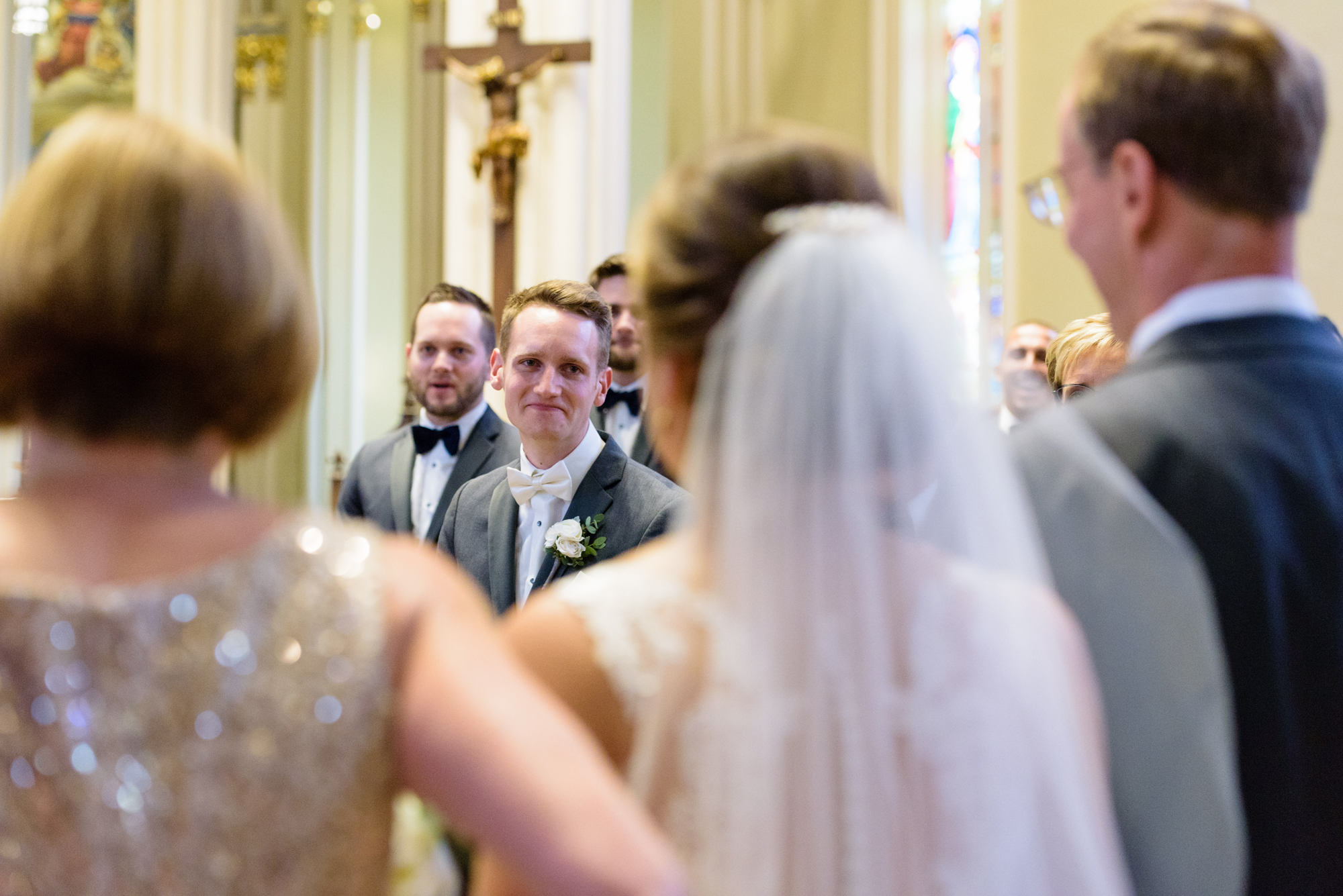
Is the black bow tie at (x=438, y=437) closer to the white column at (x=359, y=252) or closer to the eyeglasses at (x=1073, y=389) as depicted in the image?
the eyeglasses at (x=1073, y=389)

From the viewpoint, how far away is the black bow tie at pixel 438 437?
600cm

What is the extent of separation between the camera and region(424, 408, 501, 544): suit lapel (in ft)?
18.6

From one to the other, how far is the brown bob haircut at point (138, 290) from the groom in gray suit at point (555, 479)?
2.65 m

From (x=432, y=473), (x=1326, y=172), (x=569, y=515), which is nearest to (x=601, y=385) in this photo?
(x=569, y=515)

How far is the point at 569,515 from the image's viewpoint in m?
4.20

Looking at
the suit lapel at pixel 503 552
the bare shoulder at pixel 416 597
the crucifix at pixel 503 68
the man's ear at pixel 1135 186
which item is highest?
the crucifix at pixel 503 68

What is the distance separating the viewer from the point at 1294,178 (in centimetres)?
195

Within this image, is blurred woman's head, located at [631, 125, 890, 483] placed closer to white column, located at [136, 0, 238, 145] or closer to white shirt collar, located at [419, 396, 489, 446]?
white shirt collar, located at [419, 396, 489, 446]

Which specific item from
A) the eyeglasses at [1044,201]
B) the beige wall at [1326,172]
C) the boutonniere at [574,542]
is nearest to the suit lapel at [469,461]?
the boutonniere at [574,542]

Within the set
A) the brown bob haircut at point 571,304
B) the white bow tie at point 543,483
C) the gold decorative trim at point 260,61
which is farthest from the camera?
the gold decorative trim at point 260,61

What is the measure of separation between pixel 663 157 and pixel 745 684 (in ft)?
34.9

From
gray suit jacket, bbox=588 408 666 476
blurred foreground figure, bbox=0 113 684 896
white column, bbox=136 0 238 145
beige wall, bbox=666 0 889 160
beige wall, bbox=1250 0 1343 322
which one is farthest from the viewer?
beige wall, bbox=666 0 889 160

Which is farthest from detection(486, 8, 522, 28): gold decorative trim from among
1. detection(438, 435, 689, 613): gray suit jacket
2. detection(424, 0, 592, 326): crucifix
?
detection(438, 435, 689, 613): gray suit jacket

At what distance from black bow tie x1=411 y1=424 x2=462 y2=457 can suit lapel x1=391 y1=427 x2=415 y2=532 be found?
2.6 inches
